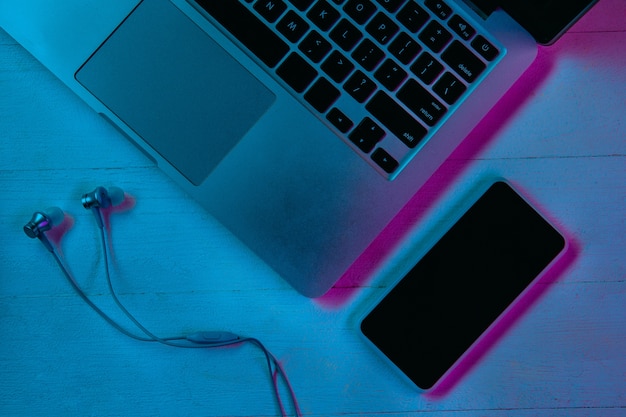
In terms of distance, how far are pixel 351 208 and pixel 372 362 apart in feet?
0.63

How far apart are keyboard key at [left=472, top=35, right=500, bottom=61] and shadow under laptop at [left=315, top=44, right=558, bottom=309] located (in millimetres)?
97

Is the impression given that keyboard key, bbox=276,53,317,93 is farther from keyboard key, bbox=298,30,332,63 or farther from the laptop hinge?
the laptop hinge

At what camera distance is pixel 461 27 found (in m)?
0.55

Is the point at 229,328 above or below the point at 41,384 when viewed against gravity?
above

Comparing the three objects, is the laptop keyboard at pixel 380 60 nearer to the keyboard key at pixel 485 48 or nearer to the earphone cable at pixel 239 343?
the keyboard key at pixel 485 48

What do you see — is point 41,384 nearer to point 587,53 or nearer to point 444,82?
point 444,82

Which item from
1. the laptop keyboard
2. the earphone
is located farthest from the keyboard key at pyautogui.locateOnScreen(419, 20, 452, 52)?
the earphone

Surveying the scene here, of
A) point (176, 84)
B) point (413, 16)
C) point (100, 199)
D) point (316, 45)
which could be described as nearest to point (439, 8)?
point (413, 16)

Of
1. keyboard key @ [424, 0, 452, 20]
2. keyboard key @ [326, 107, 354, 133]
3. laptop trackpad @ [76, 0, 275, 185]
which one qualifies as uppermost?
keyboard key @ [424, 0, 452, 20]

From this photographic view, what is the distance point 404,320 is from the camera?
2.04ft

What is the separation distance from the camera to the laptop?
1.81 feet

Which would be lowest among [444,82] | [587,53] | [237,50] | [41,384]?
[41,384]

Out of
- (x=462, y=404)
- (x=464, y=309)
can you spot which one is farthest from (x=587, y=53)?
(x=462, y=404)

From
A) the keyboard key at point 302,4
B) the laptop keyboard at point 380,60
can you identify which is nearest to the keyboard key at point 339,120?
the laptop keyboard at point 380,60
